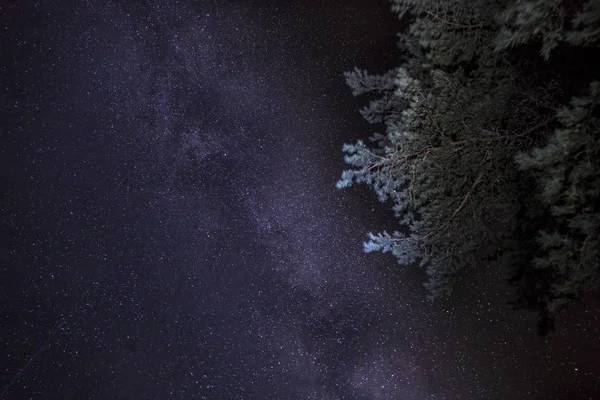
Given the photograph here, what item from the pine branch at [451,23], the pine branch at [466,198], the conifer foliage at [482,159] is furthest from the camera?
the pine branch at [466,198]

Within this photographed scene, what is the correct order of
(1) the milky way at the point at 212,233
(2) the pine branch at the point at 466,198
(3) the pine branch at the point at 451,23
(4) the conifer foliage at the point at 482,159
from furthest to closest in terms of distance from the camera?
(1) the milky way at the point at 212,233 → (2) the pine branch at the point at 466,198 → (3) the pine branch at the point at 451,23 → (4) the conifer foliage at the point at 482,159

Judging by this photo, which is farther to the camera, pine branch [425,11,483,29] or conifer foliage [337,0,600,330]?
pine branch [425,11,483,29]

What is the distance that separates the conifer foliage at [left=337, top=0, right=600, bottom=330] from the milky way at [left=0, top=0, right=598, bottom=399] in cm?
102

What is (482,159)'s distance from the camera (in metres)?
3.24

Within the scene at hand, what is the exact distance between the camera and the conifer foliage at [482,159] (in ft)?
8.68

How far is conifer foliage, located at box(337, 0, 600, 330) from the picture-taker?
2645 millimetres

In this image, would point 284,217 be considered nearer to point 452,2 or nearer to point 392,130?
point 392,130

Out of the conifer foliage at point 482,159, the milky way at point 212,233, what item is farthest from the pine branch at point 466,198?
the milky way at point 212,233

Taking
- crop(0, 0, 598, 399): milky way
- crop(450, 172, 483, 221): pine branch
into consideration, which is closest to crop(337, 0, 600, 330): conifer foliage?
crop(450, 172, 483, 221): pine branch

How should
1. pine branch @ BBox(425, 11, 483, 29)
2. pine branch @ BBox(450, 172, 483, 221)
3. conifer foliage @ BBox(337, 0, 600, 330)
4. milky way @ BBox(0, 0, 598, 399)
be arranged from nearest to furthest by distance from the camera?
conifer foliage @ BBox(337, 0, 600, 330) < pine branch @ BBox(425, 11, 483, 29) < pine branch @ BBox(450, 172, 483, 221) < milky way @ BBox(0, 0, 598, 399)

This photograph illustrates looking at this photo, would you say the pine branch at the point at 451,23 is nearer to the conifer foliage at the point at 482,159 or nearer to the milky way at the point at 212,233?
the conifer foliage at the point at 482,159

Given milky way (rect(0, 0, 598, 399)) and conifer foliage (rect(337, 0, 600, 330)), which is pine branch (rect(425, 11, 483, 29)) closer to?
conifer foliage (rect(337, 0, 600, 330))

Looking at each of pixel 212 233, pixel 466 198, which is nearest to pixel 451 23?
pixel 466 198

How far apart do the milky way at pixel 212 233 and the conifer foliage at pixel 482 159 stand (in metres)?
1.02
